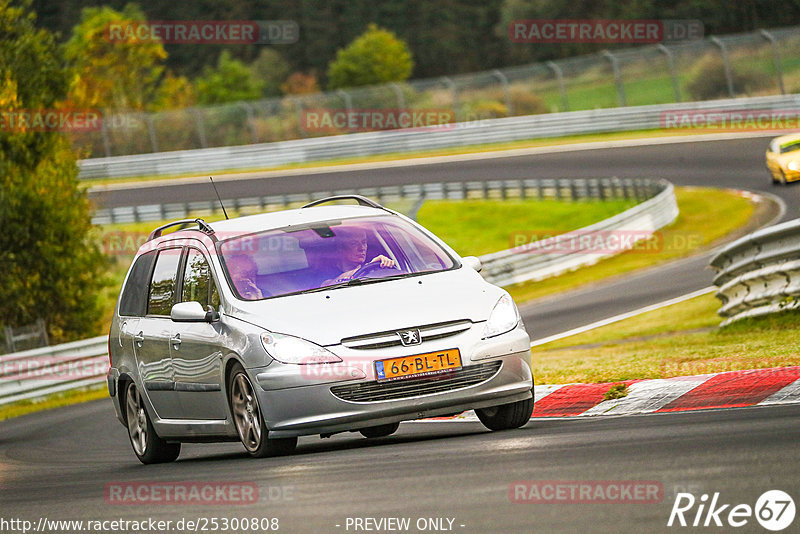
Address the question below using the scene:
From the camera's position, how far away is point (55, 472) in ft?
31.8

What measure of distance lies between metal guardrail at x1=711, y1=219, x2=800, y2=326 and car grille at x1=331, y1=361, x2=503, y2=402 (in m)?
5.53

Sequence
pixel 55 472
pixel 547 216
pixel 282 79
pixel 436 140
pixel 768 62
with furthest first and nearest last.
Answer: pixel 282 79
pixel 436 140
pixel 768 62
pixel 547 216
pixel 55 472

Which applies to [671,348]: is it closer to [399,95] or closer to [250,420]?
[250,420]

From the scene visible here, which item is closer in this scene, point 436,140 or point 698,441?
point 698,441

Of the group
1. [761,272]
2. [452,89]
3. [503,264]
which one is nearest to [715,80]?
[452,89]

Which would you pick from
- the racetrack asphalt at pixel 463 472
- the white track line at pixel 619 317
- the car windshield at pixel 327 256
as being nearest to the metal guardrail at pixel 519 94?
the white track line at pixel 619 317

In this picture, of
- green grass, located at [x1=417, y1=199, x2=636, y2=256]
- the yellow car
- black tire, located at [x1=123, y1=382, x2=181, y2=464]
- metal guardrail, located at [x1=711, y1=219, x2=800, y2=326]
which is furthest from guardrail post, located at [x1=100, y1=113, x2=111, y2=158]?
black tire, located at [x1=123, y1=382, x2=181, y2=464]

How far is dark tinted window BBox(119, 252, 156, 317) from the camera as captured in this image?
10.0 m

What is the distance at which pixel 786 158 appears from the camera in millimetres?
33406

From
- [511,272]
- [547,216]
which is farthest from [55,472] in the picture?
[547,216]

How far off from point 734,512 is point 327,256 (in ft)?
15.1

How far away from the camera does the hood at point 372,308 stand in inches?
312

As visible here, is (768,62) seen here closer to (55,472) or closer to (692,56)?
(692,56)

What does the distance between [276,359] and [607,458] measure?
8.14 feet
